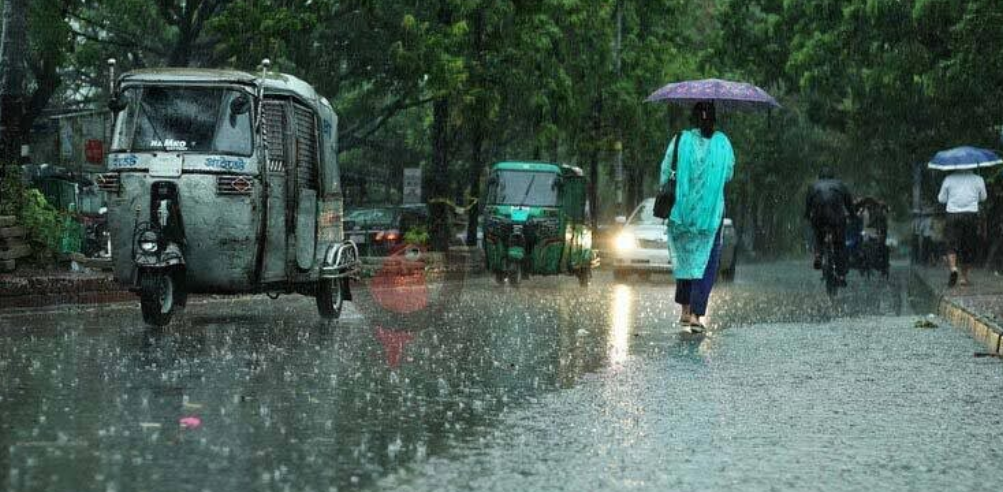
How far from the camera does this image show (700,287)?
46.2 ft

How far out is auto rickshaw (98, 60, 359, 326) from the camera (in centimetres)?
1354

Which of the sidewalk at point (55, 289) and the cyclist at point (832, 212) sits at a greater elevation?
the cyclist at point (832, 212)

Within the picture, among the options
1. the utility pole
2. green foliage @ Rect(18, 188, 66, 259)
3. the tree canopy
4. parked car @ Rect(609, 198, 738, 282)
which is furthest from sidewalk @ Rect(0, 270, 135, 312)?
the utility pole

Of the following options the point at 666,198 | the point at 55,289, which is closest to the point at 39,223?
the point at 55,289

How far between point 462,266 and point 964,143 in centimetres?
1360

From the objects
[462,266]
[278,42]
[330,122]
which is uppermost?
[278,42]

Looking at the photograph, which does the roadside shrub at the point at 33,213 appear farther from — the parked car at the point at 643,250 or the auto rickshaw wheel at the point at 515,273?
the parked car at the point at 643,250

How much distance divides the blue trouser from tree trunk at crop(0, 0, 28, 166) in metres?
8.34

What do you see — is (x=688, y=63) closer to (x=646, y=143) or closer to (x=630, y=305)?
(x=646, y=143)

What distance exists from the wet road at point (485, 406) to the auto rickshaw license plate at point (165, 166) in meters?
1.38

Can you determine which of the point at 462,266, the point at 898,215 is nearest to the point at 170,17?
the point at 462,266

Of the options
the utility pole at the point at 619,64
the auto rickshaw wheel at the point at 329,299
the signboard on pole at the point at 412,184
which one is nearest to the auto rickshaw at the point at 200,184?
the auto rickshaw wheel at the point at 329,299

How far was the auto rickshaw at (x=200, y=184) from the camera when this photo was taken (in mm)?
13539

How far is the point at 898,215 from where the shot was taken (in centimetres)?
9156
